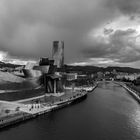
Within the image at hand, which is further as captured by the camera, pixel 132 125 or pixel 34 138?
pixel 132 125

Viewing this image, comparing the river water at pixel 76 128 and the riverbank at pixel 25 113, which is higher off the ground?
the riverbank at pixel 25 113

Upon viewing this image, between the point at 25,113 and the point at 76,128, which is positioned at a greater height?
the point at 25,113

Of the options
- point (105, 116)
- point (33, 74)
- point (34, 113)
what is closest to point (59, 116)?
point (34, 113)

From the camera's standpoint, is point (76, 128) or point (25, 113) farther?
A: point (25, 113)

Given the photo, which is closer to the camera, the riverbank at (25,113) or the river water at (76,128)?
the river water at (76,128)

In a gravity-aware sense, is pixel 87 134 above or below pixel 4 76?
below

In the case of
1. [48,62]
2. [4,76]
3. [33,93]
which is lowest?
[33,93]

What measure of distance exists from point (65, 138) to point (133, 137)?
14.3 metres

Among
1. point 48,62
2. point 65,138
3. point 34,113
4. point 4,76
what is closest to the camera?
point 65,138

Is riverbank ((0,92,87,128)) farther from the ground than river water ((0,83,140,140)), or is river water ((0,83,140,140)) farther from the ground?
riverbank ((0,92,87,128))

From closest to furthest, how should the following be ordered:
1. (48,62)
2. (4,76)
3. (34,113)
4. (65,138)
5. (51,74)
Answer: (65,138) < (34,113) < (4,76) < (51,74) < (48,62)

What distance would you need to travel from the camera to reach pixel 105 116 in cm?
5938

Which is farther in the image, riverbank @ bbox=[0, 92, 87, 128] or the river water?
riverbank @ bbox=[0, 92, 87, 128]

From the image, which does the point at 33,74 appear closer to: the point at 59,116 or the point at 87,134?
the point at 59,116
